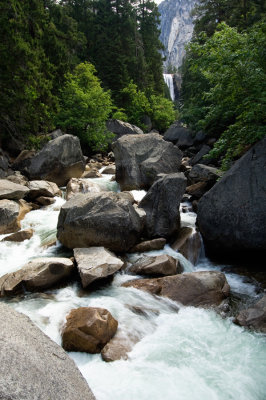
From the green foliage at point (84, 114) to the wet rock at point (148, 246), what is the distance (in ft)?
45.3

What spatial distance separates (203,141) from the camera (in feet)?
64.4

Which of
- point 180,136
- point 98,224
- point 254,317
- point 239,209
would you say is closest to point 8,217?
point 98,224

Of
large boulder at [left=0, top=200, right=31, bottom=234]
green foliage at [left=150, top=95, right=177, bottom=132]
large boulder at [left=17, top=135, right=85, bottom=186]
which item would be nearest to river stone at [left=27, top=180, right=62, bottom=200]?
large boulder at [left=17, top=135, right=85, bottom=186]

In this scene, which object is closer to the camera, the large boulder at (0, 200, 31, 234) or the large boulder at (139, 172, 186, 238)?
the large boulder at (139, 172, 186, 238)

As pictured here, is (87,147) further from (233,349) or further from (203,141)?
(233,349)

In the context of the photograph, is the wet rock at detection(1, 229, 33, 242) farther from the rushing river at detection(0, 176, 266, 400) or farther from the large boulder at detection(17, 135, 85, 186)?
the large boulder at detection(17, 135, 85, 186)

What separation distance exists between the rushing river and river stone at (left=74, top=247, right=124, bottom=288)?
329mm

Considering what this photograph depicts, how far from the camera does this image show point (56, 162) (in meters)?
14.6

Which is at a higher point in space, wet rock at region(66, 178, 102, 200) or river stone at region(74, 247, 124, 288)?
wet rock at region(66, 178, 102, 200)

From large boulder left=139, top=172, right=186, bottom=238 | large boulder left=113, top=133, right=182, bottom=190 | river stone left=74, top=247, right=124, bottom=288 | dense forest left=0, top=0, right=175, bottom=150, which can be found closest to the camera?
river stone left=74, top=247, right=124, bottom=288

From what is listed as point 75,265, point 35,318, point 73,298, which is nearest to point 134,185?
point 75,265

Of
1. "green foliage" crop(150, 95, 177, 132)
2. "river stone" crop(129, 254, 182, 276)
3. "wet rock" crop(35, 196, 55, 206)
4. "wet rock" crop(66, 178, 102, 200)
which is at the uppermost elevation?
"green foliage" crop(150, 95, 177, 132)

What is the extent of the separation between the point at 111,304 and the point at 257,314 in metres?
2.83

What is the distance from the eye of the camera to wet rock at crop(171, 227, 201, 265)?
8023mm
